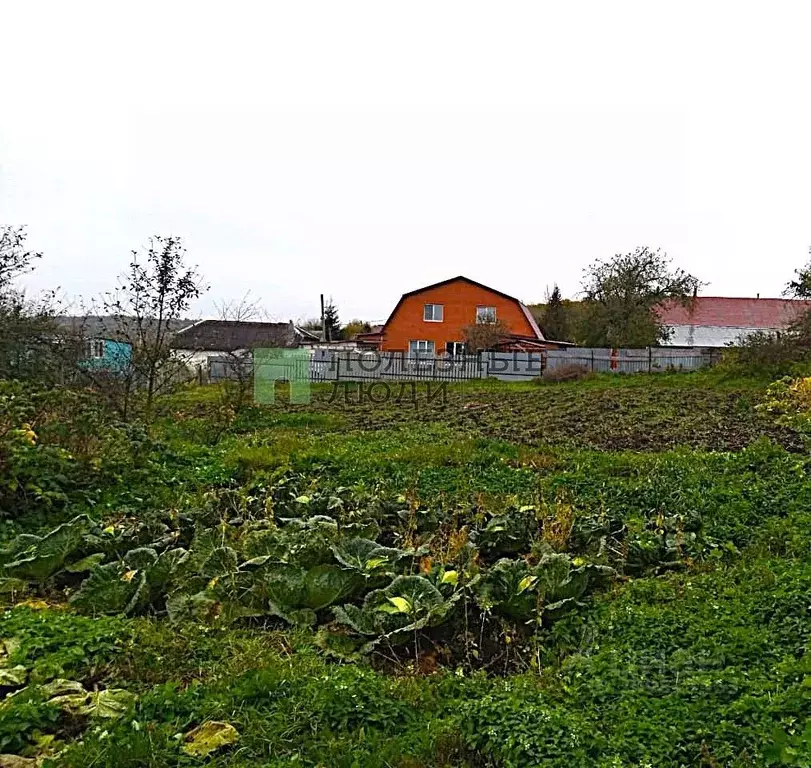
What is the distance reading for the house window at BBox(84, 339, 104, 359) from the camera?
10211 mm

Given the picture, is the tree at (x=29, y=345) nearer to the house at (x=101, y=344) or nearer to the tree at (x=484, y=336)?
the house at (x=101, y=344)

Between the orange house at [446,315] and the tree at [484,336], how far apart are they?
379 cm

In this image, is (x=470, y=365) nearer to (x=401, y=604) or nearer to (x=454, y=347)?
(x=454, y=347)

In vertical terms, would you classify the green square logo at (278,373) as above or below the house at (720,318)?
below

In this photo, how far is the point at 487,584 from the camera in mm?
3773

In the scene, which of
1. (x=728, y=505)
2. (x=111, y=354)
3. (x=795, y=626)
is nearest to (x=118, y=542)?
(x=795, y=626)

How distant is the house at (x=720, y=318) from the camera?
137ft

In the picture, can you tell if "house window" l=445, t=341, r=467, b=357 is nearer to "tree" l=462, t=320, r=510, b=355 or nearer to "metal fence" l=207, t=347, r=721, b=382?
"tree" l=462, t=320, r=510, b=355

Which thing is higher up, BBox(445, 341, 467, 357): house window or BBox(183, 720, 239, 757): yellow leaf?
Result: BBox(445, 341, 467, 357): house window

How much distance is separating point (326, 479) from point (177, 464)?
1.74m

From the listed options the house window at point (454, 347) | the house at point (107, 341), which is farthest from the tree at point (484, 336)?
the house at point (107, 341)

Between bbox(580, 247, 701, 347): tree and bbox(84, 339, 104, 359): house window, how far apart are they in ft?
76.1

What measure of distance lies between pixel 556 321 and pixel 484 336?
1009 centimetres

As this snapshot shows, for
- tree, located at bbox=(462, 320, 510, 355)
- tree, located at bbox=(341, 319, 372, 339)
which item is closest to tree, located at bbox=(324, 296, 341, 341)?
tree, located at bbox=(341, 319, 372, 339)
